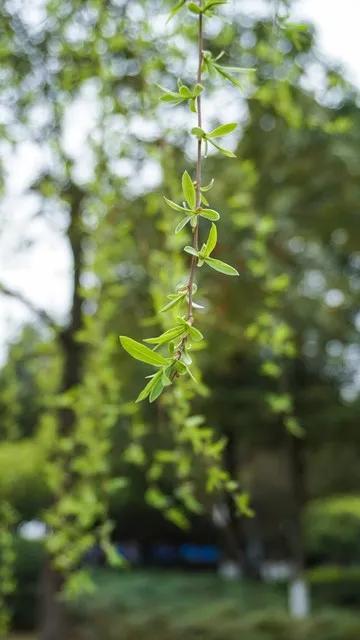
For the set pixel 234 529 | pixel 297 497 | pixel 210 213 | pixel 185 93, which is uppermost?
pixel 297 497

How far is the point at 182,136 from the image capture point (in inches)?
111

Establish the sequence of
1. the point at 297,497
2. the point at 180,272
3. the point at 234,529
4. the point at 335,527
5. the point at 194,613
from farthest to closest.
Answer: the point at 234,529 < the point at 297,497 < the point at 335,527 < the point at 194,613 < the point at 180,272

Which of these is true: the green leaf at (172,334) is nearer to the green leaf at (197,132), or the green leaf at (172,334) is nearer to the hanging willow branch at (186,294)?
the hanging willow branch at (186,294)

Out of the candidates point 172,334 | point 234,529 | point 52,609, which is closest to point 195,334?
point 172,334

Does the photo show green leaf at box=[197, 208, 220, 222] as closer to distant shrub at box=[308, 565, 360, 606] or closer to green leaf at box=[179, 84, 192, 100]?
green leaf at box=[179, 84, 192, 100]

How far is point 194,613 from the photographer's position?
6723 mm

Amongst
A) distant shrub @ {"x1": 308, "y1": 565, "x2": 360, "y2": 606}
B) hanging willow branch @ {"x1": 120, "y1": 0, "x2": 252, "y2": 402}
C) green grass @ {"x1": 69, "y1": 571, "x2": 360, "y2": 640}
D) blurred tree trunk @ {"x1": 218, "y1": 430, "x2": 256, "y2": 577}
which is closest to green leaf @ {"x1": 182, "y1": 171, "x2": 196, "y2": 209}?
hanging willow branch @ {"x1": 120, "y1": 0, "x2": 252, "y2": 402}

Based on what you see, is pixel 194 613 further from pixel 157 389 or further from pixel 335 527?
pixel 157 389

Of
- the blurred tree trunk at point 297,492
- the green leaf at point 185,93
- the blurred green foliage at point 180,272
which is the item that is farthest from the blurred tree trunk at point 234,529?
the green leaf at point 185,93

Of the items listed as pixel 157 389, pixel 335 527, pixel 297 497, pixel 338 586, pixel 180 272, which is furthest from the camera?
pixel 297 497

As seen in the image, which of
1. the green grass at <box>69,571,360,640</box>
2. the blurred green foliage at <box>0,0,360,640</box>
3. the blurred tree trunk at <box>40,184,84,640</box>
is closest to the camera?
the blurred green foliage at <box>0,0,360,640</box>

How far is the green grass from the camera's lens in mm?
5992

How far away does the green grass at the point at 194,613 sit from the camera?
599 centimetres

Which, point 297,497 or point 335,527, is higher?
point 297,497
